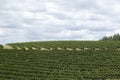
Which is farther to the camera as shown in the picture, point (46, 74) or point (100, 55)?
point (100, 55)

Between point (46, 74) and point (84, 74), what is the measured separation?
4.15m

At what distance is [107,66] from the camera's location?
44500 mm

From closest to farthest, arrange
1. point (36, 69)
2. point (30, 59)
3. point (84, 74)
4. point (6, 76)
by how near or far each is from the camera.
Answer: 1. point (6, 76)
2. point (84, 74)
3. point (36, 69)
4. point (30, 59)

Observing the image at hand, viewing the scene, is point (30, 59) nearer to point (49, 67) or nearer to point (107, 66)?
point (49, 67)

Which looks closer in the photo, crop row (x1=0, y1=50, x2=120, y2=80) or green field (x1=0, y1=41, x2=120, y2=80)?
green field (x1=0, y1=41, x2=120, y2=80)

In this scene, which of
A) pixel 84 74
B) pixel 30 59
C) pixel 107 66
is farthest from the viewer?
pixel 30 59

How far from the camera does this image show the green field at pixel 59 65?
121ft

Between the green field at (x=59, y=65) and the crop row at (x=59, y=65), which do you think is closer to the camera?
the green field at (x=59, y=65)

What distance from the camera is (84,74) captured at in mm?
38250

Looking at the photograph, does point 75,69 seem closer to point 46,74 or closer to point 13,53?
point 46,74

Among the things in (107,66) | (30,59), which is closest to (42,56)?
(30,59)

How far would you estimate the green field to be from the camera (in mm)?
37000

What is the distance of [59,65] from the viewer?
146 feet

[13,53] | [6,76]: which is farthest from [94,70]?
[13,53]
